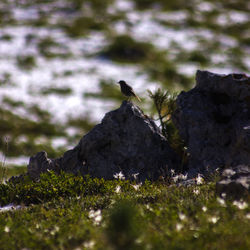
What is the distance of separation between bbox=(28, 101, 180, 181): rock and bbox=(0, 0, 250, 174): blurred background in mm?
11245

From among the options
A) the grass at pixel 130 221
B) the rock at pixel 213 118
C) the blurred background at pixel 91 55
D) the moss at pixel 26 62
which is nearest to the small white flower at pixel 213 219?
the grass at pixel 130 221

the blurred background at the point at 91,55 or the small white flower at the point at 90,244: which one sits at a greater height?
the small white flower at the point at 90,244

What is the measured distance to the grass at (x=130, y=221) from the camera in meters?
5.37

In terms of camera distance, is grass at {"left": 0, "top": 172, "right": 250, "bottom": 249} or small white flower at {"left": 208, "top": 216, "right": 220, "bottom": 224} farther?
small white flower at {"left": 208, "top": 216, "right": 220, "bottom": 224}

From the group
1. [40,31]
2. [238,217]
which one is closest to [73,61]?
[40,31]

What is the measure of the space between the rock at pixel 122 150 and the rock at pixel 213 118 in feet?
2.72

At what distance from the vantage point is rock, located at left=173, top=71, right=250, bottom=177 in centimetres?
1168

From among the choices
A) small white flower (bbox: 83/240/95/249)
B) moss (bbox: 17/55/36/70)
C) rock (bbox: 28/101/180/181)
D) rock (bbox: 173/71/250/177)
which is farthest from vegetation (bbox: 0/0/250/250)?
rock (bbox: 28/101/180/181)

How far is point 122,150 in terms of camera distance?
1187 centimetres

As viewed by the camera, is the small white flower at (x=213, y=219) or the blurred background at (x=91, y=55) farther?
the blurred background at (x=91, y=55)

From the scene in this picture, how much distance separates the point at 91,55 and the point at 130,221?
4828 cm

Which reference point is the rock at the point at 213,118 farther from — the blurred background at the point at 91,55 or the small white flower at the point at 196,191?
the blurred background at the point at 91,55

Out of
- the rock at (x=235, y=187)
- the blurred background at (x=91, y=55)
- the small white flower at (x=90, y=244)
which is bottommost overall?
the blurred background at (x=91, y=55)

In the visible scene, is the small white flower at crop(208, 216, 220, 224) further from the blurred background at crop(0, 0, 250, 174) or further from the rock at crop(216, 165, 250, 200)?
the blurred background at crop(0, 0, 250, 174)
